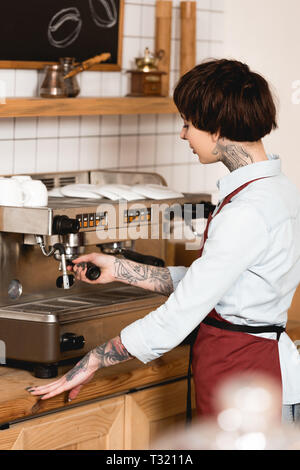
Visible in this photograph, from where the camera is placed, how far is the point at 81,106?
2385 millimetres

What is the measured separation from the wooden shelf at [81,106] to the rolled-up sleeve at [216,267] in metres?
0.85

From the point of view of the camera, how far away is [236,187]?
166cm

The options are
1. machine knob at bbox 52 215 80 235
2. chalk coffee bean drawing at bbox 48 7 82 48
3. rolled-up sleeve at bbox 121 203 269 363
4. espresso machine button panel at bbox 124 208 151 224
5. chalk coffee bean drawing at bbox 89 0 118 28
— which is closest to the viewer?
rolled-up sleeve at bbox 121 203 269 363

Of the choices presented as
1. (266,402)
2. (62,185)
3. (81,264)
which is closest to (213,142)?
(81,264)

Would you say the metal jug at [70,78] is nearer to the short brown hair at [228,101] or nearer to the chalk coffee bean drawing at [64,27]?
the chalk coffee bean drawing at [64,27]

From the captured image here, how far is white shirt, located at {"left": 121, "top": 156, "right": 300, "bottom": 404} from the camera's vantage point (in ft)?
5.04

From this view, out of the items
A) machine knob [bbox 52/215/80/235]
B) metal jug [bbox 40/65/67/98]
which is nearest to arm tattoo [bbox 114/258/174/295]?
machine knob [bbox 52/215/80/235]

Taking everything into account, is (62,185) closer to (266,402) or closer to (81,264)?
(81,264)

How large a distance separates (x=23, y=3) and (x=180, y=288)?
1206mm

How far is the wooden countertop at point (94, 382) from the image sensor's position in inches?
70.7

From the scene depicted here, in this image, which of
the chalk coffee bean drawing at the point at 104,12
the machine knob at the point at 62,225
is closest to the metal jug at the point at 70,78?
the chalk coffee bean drawing at the point at 104,12

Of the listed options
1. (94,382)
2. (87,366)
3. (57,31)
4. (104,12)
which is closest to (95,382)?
(94,382)

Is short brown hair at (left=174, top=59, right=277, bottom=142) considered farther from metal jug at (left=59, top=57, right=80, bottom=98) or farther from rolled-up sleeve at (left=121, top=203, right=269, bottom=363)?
metal jug at (left=59, top=57, right=80, bottom=98)

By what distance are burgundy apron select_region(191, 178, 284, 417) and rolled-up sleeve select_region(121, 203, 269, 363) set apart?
112 millimetres
